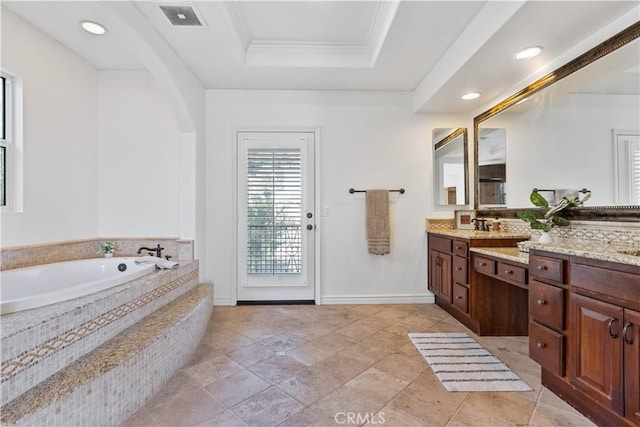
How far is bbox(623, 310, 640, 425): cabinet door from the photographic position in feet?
4.13

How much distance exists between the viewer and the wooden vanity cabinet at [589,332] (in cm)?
129

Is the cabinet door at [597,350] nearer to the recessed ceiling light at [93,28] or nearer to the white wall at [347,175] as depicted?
the white wall at [347,175]

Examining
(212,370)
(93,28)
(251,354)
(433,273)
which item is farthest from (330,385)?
(93,28)

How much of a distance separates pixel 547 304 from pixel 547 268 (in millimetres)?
207

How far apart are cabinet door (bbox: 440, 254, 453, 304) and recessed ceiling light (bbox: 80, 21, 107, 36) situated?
368cm

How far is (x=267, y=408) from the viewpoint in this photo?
162 cm

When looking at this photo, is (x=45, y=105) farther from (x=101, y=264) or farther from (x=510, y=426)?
(x=510, y=426)

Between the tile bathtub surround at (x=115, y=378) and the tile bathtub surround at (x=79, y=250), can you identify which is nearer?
the tile bathtub surround at (x=115, y=378)

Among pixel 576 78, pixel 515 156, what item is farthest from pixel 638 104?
pixel 515 156

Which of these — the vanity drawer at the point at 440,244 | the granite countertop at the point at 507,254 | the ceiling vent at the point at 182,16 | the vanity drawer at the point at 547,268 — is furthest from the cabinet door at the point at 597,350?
the ceiling vent at the point at 182,16

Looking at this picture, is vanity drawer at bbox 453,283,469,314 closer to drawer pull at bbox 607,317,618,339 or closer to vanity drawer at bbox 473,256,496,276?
vanity drawer at bbox 473,256,496,276

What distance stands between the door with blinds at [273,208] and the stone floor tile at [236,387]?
4.82 feet

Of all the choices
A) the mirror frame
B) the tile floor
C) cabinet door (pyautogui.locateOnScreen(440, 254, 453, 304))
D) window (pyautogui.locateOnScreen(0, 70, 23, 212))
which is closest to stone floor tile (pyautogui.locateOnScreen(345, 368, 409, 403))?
the tile floor

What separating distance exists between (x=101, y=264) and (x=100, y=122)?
1.52m
